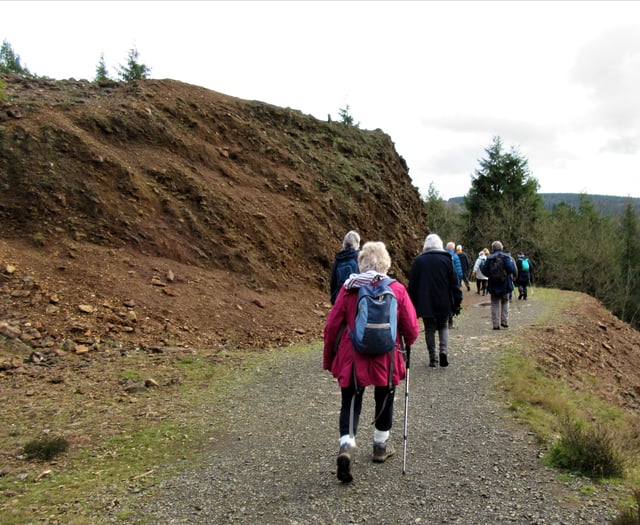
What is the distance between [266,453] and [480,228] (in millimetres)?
39356

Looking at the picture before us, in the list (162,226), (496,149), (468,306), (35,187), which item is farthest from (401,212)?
(496,149)

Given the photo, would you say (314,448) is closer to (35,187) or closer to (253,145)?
(35,187)

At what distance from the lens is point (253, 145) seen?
2003 centimetres

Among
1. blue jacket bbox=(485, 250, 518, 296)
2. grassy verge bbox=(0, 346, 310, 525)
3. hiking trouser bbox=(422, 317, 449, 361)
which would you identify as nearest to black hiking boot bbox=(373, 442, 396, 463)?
grassy verge bbox=(0, 346, 310, 525)

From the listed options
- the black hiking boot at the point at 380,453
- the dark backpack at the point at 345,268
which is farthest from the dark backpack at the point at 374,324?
the dark backpack at the point at 345,268

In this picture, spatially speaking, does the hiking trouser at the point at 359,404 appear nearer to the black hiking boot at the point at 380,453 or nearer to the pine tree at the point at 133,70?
the black hiking boot at the point at 380,453

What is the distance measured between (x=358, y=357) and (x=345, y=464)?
96cm

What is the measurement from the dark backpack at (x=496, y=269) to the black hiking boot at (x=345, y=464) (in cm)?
829

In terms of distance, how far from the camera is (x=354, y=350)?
4301 millimetres

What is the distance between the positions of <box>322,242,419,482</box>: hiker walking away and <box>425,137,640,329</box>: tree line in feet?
123

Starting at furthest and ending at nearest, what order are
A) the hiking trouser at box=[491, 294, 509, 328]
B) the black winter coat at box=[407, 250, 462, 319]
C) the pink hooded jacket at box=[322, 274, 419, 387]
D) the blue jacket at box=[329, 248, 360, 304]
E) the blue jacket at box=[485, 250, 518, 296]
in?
1. the hiking trouser at box=[491, 294, 509, 328]
2. the blue jacket at box=[485, 250, 518, 296]
3. the black winter coat at box=[407, 250, 462, 319]
4. the blue jacket at box=[329, 248, 360, 304]
5. the pink hooded jacket at box=[322, 274, 419, 387]

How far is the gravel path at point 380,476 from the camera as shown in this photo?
153 inches

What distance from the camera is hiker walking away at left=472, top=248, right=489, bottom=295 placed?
20.2 metres

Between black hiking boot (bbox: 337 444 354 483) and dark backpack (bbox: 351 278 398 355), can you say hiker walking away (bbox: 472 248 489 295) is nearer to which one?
dark backpack (bbox: 351 278 398 355)
